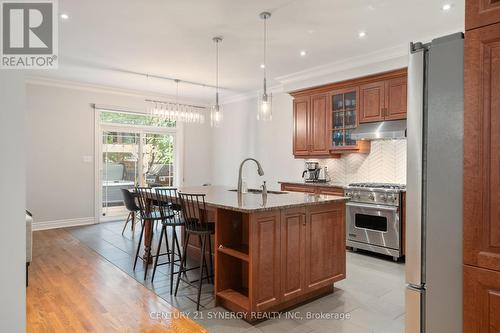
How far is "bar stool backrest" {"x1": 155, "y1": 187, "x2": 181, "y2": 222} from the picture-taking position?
138 inches

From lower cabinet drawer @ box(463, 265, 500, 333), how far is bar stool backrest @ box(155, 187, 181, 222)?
2.65m

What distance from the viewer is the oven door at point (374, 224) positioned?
4199mm

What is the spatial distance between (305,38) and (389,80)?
1.41m

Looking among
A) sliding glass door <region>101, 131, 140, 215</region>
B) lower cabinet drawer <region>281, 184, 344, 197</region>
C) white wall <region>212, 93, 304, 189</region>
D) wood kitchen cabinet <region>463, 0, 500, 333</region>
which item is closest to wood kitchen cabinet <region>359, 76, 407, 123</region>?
lower cabinet drawer <region>281, 184, 344, 197</region>

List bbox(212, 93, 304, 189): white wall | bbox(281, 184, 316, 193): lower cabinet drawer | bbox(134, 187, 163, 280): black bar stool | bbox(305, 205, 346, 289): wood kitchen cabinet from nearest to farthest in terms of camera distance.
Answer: bbox(305, 205, 346, 289): wood kitchen cabinet < bbox(134, 187, 163, 280): black bar stool < bbox(281, 184, 316, 193): lower cabinet drawer < bbox(212, 93, 304, 189): white wall

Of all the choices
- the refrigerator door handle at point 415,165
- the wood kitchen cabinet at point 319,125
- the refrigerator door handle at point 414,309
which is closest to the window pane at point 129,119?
the wood kitchen cabinet at point 319,125

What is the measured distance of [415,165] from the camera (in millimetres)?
1505

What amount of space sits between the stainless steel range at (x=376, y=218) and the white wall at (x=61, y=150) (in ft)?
16.5

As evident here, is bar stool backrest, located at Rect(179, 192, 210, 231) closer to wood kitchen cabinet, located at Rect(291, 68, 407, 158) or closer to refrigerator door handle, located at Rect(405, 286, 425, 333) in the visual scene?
refrigerator door handle, located at Rect(405, 286, 425, 333)

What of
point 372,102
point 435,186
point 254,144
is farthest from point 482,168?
point 254,144

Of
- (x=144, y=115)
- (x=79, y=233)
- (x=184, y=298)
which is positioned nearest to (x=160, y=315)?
(x=184, y=298)

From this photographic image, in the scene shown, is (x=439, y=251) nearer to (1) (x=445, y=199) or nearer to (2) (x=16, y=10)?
(1) (x=445, y=199)

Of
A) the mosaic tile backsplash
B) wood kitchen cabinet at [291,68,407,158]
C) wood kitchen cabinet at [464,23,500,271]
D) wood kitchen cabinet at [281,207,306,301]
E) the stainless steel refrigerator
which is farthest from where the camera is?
the mosaic tile backsplash

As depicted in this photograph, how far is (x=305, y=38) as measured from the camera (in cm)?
394
